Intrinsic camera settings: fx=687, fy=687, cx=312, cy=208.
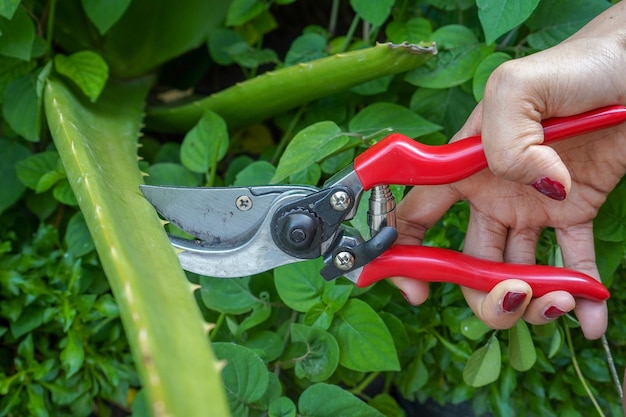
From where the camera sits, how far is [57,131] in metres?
0.73

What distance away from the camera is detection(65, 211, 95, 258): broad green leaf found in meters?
0.85

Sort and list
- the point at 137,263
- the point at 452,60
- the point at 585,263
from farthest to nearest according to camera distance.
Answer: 1. the point at 452,60
2. the point at 585,263
3. the point at 137,263

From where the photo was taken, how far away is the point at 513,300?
25.1 inches

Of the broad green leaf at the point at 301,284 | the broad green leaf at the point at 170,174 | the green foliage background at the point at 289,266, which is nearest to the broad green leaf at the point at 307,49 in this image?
the green foliage background at the point at 289,266

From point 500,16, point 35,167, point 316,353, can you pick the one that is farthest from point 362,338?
point 35,167

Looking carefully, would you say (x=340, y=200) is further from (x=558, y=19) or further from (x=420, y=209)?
(x=558, y=19)

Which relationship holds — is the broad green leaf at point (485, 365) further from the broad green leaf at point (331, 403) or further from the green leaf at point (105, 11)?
the green leaf at point (105, 11)

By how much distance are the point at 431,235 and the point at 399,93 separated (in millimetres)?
252

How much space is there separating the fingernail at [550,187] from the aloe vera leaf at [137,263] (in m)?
0.32

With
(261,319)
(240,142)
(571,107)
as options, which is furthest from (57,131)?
(571,107)

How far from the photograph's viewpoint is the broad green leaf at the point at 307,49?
0.96 metres

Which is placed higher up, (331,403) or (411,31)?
(411,31)

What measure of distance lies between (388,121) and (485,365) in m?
0.30

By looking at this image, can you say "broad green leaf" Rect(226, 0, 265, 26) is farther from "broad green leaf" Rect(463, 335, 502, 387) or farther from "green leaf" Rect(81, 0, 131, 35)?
"broad green leaf" Rect(463, 335, 502, 387)
